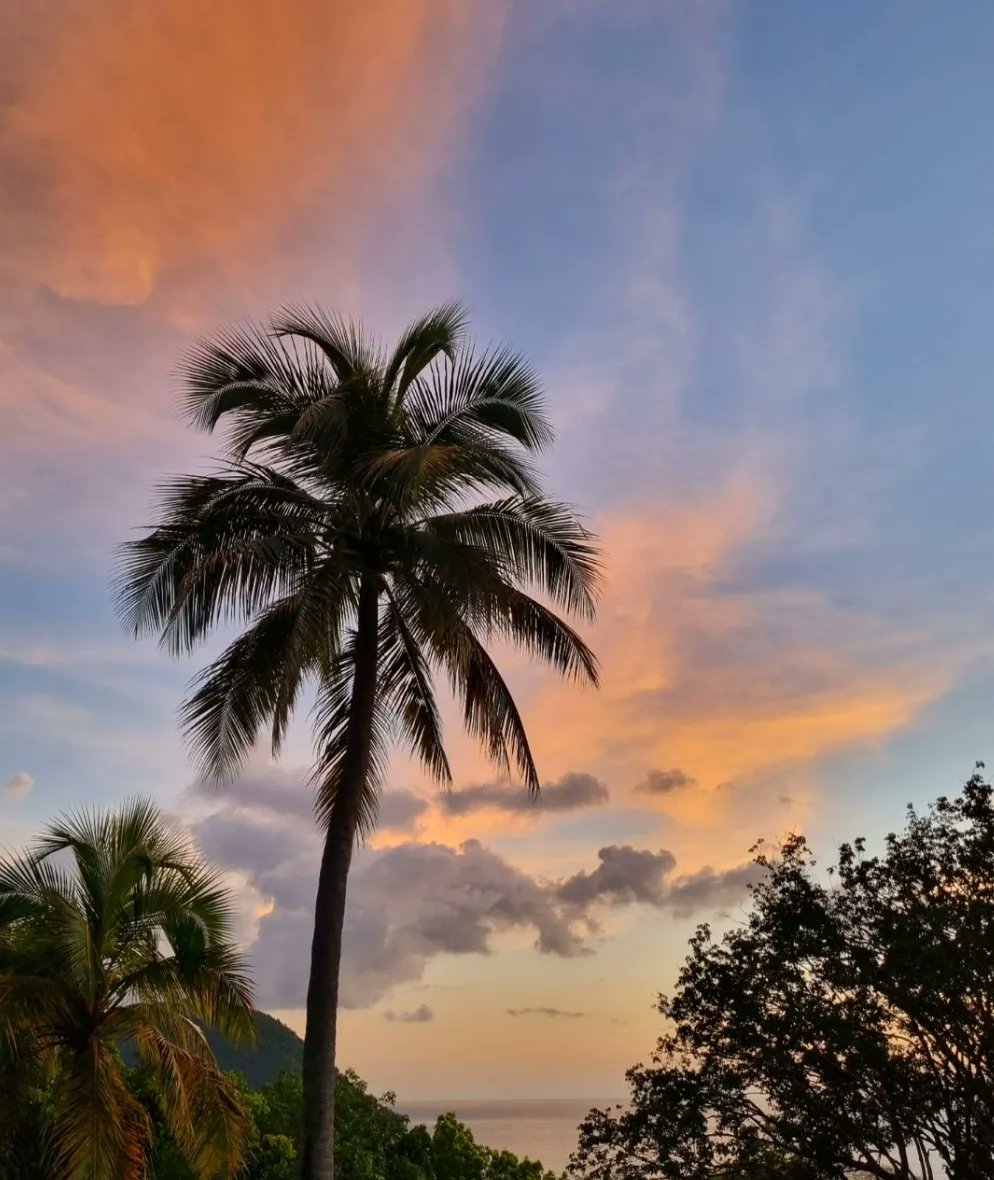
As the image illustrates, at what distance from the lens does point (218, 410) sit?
1266 cm

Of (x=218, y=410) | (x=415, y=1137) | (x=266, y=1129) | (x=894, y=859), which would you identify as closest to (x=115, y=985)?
(x=218, y=410)

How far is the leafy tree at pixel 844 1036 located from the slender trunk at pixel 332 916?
23.4 feet

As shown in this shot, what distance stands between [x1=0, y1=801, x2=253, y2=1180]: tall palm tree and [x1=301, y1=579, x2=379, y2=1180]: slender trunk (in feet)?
Answer: 8.49

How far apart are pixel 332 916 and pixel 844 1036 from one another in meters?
7.86

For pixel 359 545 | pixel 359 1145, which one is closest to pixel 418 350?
pixel 359 545

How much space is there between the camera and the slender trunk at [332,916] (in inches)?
385

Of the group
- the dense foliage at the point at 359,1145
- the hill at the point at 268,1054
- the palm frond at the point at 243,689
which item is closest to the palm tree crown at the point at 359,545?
the palm frond at the point at 243,689

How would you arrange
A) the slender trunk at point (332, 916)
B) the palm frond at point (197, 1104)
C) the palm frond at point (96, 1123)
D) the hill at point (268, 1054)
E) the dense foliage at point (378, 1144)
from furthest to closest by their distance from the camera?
the hill at point (268, 1054)
the dense foliage at point (378, 1144)
the palm frond at point (197, 1104)
the palm frond at point (96, 1123)
the slender trunk at point (332, 916)

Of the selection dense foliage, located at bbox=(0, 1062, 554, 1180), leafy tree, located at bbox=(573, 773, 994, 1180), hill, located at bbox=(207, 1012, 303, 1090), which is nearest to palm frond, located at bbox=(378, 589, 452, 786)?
leafy tree, located at bbox=(573, 773, 994, 1180)

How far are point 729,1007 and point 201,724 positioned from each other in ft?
30.0

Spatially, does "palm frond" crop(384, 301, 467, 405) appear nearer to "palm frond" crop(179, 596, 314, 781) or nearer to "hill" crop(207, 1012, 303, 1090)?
"palm frond" crop(179, 596, 314, 781)

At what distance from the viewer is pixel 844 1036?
14.3 m

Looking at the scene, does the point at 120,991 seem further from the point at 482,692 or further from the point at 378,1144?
the point at 378,1144

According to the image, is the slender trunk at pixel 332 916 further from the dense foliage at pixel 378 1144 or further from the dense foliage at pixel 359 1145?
the dense foliage at pixel 378 1144
